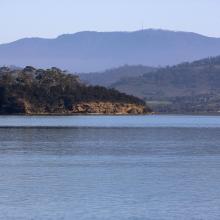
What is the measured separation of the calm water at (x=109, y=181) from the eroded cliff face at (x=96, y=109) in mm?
84609

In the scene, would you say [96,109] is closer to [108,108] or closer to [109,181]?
[108,108]

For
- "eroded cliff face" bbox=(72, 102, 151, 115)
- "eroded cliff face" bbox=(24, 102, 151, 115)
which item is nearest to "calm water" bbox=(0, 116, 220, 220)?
"eroded cliff face" bbox=(24, 102, 151, 115)

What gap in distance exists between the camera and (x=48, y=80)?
Result: 166500 mm

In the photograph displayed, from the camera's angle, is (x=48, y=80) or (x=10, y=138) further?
(x=48, y=80)

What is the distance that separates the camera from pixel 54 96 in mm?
158875

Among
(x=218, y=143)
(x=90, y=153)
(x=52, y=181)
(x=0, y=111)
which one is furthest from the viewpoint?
(x=0, y=111)

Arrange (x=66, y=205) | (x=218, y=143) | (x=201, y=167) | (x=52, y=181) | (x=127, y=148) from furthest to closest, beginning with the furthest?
(x=218, y=143)
(x=127, y=148)
(x=201, y=167)
(x=52, y=181)
(x=66, y=205)

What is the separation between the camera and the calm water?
34.4 meters

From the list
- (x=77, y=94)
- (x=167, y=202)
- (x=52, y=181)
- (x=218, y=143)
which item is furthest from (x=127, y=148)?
(x=77, y=94)

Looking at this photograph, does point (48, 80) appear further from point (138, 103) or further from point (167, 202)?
point (167, 202)

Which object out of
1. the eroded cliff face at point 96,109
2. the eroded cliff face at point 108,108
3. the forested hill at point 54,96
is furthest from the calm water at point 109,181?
the eroded cliff face at point 108,108

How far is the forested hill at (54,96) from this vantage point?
156375 mm

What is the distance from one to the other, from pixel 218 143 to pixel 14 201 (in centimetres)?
4645

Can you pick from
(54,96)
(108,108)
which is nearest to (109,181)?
(54,96)
